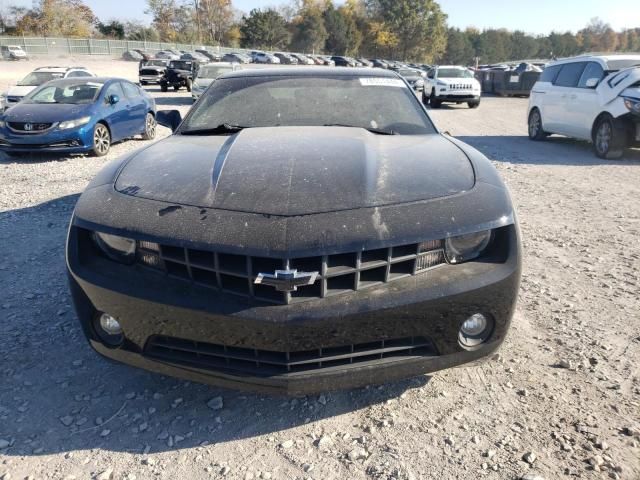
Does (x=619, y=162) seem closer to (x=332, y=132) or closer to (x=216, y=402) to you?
(x=332, y=132)

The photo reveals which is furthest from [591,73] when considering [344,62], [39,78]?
[344,62]

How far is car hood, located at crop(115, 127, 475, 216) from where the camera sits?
2.17 meters

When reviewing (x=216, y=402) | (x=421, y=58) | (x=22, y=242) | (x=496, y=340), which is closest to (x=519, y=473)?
(x=496, y=340)

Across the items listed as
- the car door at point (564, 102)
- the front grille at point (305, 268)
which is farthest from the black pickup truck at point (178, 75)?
the front grille at point (305, 268)

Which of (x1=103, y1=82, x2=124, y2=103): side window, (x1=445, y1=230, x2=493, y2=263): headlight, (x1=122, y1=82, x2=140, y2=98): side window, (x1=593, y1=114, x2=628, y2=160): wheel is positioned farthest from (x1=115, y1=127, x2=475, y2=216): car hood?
(x1=122, y1=82, x2=140, y2=98): side window

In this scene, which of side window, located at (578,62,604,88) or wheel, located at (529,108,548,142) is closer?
side window, located at (578,62,604,88)

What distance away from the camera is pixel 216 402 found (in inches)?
98.0

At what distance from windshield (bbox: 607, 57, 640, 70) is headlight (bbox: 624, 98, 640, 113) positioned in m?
1.25

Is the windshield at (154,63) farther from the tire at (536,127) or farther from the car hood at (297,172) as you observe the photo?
the car hood at (297,172)

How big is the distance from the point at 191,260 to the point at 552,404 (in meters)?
1.82

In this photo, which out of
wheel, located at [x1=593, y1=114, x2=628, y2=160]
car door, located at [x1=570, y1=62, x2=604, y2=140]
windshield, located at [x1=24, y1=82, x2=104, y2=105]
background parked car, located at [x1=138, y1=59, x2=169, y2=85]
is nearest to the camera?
wheel, located at [x1=593, y1=114, x2=628, y2=160]

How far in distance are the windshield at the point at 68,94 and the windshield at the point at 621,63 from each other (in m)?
9.73

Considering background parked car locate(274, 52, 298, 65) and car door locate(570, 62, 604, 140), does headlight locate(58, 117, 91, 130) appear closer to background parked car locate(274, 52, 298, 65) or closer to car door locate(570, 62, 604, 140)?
car door locate(570, 62, 604, 140)

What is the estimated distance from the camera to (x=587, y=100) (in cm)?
945
